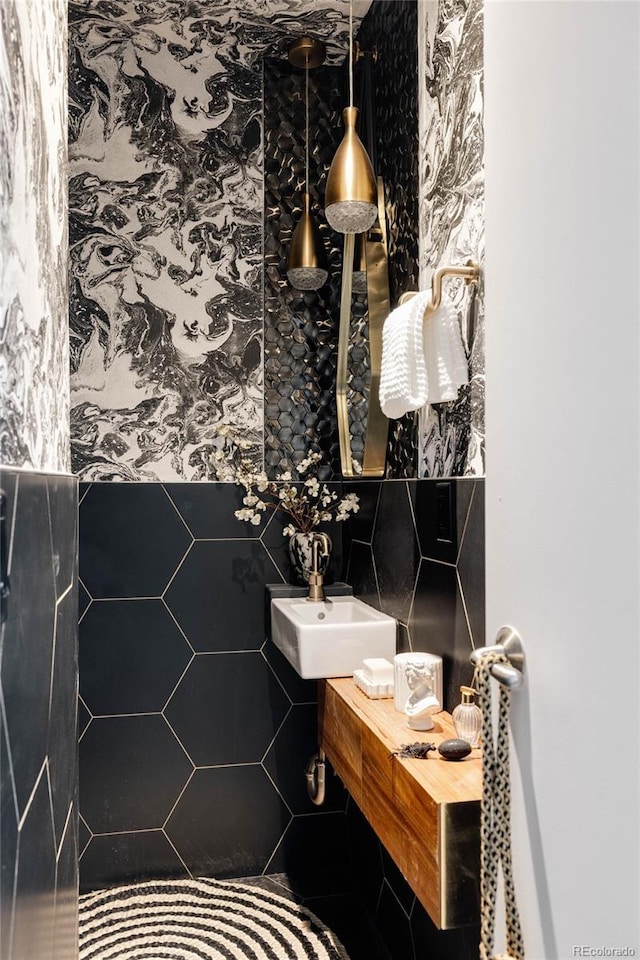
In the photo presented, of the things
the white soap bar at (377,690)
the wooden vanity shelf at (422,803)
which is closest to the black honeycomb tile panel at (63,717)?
the wooden vanity shelf at (422,803)

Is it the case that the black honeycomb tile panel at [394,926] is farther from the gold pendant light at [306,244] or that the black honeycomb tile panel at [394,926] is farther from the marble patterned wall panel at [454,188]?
the gold pendant light at [306,244]

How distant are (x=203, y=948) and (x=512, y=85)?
95.0 inches

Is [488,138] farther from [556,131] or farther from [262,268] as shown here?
[262,268]

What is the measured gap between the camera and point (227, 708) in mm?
Result: 2764

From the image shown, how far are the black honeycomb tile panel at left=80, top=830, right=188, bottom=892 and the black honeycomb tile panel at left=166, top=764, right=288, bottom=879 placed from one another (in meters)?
0.05

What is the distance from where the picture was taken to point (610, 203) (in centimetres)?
69

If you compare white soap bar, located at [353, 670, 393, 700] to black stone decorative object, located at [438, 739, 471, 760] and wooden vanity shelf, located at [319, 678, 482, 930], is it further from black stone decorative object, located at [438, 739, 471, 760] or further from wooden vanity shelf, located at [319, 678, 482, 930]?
black stone decorative object, located at [438, 739, 471, 760]

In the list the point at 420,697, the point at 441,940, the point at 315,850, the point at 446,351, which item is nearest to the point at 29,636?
the point at 420,697

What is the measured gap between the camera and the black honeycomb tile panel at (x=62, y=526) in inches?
48.0

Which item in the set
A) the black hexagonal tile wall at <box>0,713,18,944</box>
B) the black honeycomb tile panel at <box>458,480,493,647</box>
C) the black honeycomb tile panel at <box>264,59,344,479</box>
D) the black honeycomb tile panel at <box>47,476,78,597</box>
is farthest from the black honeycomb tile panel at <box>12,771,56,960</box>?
the black honeycomb tile panel at <box>264,59,344,479</box>

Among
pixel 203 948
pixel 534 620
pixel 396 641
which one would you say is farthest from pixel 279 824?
pixel 534 620

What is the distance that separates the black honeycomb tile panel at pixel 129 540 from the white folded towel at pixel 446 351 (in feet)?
4.48

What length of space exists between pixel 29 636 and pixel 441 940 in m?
1.43

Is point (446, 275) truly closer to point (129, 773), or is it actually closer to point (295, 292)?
point (295, 292)
